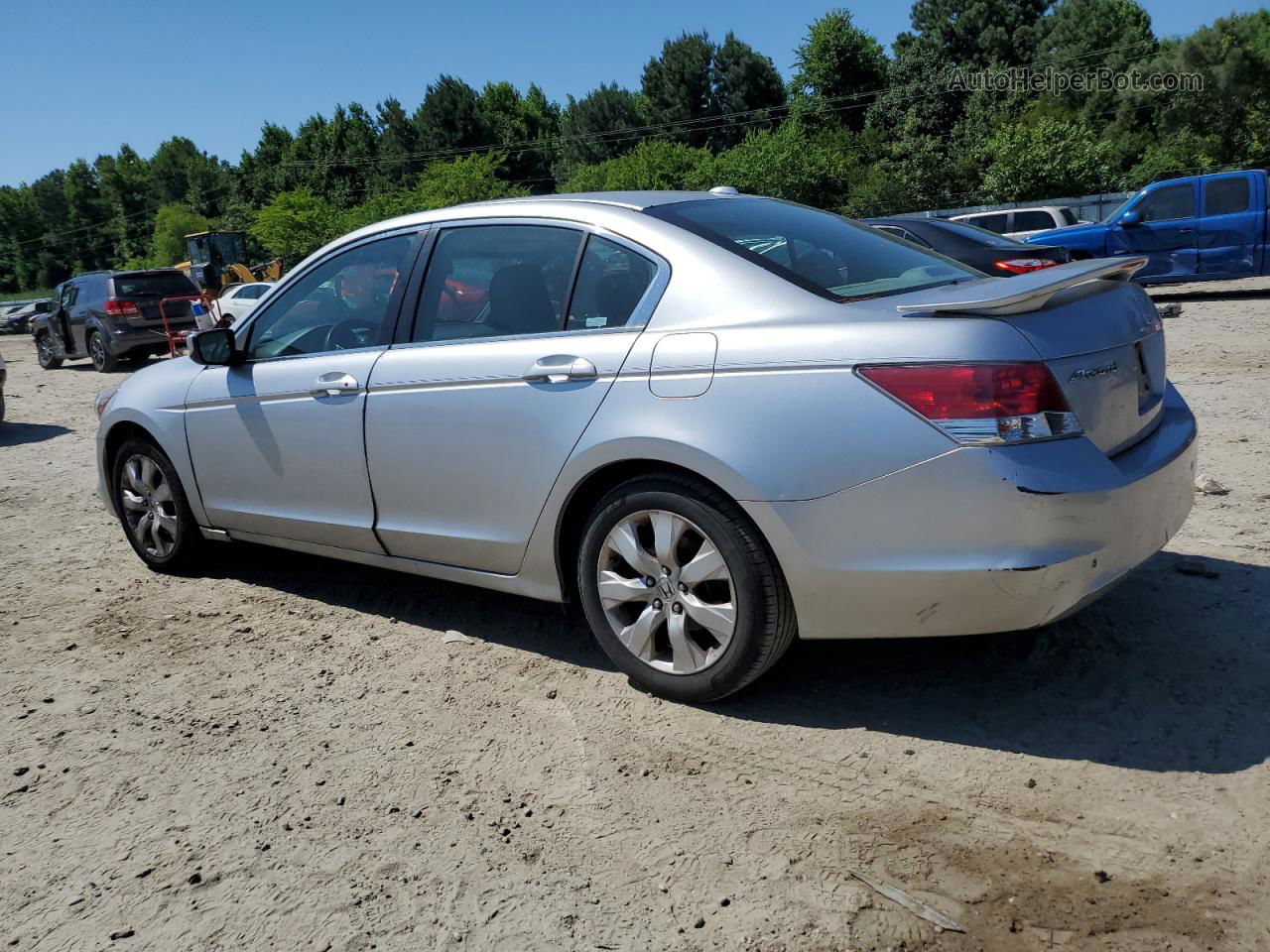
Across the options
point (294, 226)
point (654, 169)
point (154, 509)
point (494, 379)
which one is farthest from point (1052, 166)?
point (294, 226)

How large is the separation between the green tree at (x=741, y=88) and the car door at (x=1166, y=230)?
6133 cm

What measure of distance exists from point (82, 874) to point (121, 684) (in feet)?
4.70

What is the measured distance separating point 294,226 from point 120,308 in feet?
191

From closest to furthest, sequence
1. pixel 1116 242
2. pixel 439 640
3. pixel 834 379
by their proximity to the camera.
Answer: pixel 834 379 → pixel 439 640 → pixel 1116 242

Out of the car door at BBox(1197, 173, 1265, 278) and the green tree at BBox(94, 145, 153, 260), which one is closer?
the car door at BBox(1197, 173, 1265, 278)

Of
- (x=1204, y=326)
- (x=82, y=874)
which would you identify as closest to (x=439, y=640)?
(x=82, y=874)

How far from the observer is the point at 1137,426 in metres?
3.31

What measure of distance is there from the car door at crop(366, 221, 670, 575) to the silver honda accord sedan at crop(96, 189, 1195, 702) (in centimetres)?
1

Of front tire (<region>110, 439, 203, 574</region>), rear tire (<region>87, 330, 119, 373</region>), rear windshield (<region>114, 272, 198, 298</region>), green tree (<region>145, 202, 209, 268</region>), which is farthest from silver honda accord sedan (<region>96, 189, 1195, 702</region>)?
green tree (<region>145, 202, 209, 268</region>)

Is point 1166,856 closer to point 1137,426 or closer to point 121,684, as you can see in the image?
point 1137,426

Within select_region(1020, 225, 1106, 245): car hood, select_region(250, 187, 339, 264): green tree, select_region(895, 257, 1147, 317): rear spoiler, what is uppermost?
select_region(250, 187, 339, 264): green tree

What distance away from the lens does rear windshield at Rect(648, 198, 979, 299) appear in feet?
11.3

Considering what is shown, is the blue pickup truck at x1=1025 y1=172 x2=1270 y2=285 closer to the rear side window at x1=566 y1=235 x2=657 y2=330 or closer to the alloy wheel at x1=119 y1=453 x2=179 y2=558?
the rear side window at x1=566 y1=235 x2=657 y2=330

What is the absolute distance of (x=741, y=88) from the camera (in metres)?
76.8
